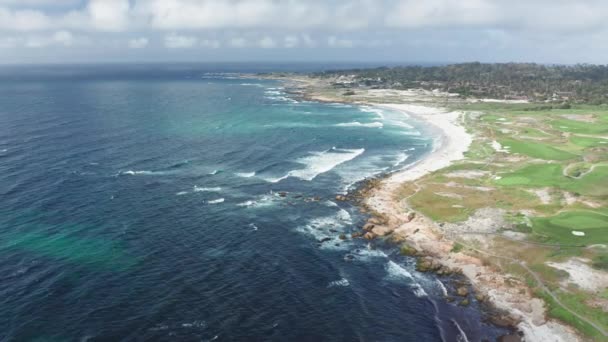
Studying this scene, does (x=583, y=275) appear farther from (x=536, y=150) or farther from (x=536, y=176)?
(x=536, y=150)

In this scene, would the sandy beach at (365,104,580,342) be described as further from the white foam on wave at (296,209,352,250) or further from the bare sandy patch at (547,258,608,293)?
the bare sandy patch at (547,258,608,293)

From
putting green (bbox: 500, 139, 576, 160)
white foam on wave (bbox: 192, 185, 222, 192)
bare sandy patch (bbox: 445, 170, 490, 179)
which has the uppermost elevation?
putting green (bbox: 500, 139, 576, 160)

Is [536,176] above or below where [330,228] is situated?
above

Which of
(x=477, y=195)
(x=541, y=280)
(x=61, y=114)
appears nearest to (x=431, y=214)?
(x=477, y=195)

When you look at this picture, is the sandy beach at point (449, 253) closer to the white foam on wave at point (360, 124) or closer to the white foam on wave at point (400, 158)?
the white foam on wave at point (400, 158)

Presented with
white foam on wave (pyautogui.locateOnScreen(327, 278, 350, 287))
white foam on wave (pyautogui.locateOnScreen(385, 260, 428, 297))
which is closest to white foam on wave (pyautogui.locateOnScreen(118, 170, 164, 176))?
white foam on wave (pyautogui.locateOnScreen(327, 278, 350, 287))

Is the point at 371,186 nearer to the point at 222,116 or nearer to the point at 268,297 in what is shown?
the point at 268,297

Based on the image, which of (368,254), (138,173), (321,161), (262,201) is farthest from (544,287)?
(138,173)
